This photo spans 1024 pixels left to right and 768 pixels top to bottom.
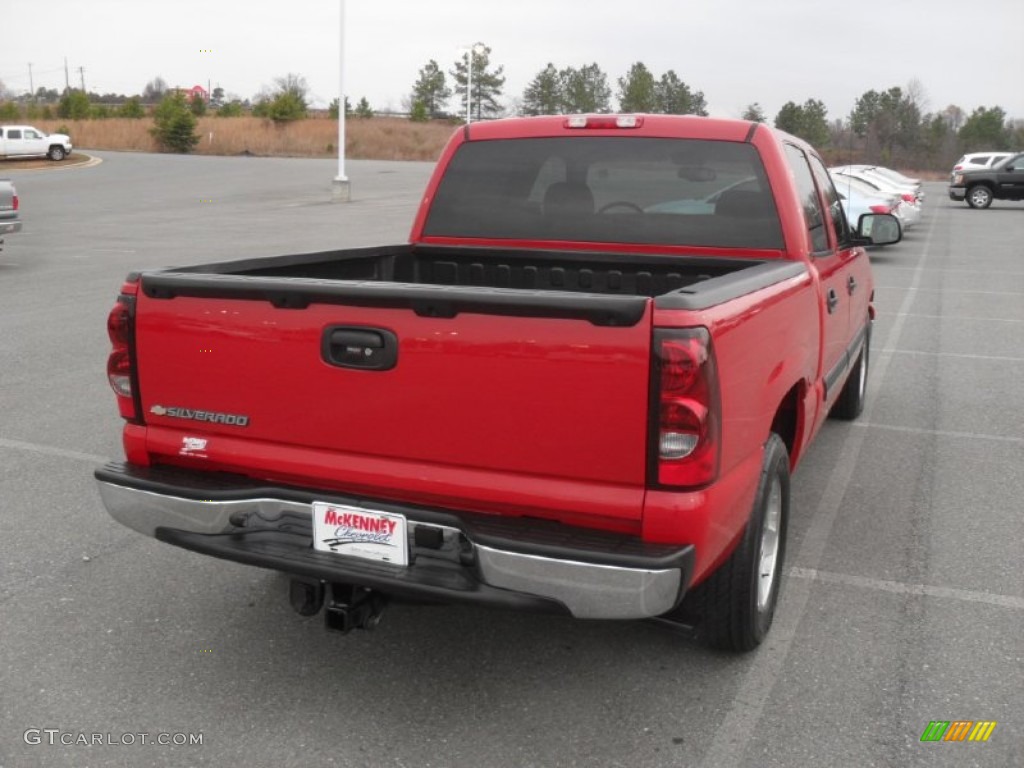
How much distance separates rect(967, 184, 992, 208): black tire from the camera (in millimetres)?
36688

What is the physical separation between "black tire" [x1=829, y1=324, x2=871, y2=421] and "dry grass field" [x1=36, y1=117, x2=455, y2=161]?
60449 millimetres

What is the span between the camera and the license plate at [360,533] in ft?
10.4

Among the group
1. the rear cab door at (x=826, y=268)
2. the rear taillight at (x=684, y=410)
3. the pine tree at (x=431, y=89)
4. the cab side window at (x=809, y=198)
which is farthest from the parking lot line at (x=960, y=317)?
the pine tree at (x=431, y=89)

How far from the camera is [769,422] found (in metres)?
3.71

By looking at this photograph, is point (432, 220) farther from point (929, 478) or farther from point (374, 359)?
point (929, 478)

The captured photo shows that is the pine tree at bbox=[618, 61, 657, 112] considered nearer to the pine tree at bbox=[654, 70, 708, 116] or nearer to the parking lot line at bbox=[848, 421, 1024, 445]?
the pine tree at bbox=[654, 70, 708, 116]

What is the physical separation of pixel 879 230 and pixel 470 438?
3.50 meters

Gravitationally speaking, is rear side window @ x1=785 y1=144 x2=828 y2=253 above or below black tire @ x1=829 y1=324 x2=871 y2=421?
above

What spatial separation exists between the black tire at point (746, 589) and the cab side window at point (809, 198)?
4.87 feet

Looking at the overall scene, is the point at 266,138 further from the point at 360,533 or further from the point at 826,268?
the point at 360,533

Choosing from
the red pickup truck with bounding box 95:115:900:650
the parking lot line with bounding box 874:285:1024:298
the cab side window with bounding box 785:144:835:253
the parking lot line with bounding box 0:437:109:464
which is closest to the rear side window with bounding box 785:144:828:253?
the cab side window with bounding box 785:144:835:253

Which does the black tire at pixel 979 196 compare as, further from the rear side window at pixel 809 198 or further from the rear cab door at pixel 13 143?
the rear cab door at pixel 13 143

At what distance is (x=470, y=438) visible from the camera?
3152mm

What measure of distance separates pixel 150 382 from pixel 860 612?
2.81 meters
